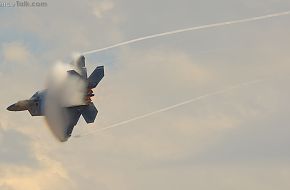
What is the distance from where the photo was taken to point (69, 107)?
122688mm

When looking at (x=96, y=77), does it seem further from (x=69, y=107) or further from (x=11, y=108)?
(x=11, y=108)

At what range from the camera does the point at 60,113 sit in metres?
123

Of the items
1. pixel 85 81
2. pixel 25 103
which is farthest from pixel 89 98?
pixel 25 103

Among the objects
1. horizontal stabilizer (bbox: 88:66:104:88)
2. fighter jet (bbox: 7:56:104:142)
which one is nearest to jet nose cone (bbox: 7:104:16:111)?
fighter jet (bbox: 7:56:104:142)

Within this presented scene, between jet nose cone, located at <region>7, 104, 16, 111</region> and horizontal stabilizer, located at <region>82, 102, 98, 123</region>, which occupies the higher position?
jet nose cone, located at <region>7, 104, 16, 111</region>

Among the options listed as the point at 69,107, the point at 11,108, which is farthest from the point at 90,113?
the point at 11,108

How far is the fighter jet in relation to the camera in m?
121

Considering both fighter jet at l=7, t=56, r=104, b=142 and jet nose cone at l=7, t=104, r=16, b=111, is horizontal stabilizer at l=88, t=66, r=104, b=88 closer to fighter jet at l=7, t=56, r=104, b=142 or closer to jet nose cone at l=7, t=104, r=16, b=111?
fighter jet at l=7, t=56, r=104, b=142

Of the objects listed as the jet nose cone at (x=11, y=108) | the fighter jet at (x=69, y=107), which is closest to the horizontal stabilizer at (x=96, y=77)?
the fighter jet at (x=69, y=107)

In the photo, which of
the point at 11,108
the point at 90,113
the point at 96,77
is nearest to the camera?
the point at 96,77

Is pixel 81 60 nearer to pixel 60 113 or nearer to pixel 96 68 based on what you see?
pixel 96 68

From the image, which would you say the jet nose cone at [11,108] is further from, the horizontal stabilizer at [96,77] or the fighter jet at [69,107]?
the horizontal stabilizer at [96,77]

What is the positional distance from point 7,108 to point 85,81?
1861 cm

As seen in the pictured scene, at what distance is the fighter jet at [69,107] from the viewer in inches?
4756
